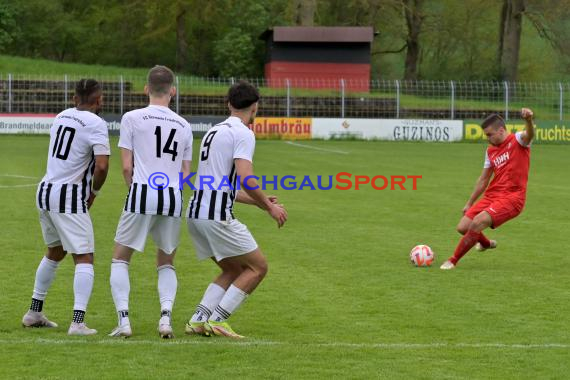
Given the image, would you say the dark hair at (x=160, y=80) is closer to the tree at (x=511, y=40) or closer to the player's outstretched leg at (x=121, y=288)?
the player's outstretched leg at (x=121, y=288)

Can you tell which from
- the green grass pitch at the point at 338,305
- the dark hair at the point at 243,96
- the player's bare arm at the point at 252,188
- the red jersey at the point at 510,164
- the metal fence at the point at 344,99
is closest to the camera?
the green grass pitch at the point at 338,305

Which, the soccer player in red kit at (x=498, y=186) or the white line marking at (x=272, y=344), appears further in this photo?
the soccer player in red kit at (x=498, y=186)

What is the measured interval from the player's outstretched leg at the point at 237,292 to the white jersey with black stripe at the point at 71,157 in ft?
3.99

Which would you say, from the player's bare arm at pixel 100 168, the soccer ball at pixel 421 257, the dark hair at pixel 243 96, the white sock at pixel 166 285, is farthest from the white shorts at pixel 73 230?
the soccer ball at pixel 421 257

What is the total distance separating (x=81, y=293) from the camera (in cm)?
734

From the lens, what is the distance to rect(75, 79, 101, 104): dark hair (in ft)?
24.1

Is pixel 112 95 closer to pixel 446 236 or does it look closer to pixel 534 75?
pixel 446 236

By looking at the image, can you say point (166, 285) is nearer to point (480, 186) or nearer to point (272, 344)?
point (272, 344)

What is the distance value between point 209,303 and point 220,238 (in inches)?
23.3

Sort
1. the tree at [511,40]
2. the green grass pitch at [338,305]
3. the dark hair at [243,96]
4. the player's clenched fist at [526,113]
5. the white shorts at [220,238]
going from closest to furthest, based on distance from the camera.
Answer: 1. the green grass pitch at [338,305]
2. the white shorts at [220,238]
3. the dark hair at [243,96]
4. the player's clenched fist at [526,113]
5. the tree at [511,40]

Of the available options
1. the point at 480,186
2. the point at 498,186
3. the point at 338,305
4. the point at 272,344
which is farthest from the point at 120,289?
the point at 498,186

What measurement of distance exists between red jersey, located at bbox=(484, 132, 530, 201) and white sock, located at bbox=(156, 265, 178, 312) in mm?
4948

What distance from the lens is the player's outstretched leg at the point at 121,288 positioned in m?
7.19

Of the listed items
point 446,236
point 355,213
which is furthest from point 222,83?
point 446,236
